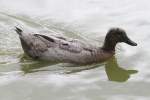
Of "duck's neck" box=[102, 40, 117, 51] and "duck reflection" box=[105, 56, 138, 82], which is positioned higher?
"duck's neck" box=[102, 40, 117, 51]

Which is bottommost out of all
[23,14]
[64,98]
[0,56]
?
[64,98]

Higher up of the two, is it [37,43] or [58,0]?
[58,0]

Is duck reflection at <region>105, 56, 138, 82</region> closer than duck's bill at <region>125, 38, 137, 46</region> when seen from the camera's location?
Yes

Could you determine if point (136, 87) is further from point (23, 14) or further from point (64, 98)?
point (23, 14)

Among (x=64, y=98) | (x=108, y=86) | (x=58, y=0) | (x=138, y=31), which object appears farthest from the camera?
(x=58, y=0)

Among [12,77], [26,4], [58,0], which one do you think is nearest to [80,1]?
[58,0]

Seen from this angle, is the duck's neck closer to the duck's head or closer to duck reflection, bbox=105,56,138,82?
the duck's head

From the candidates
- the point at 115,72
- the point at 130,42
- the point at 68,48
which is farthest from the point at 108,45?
the point at 68,48

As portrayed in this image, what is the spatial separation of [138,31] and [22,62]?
291 cm

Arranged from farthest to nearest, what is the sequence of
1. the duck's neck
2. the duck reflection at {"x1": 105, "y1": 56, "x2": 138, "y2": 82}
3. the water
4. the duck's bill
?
1. the duck's neck
2. the duck's bill
3. the duck reflection at {"x1": 105, "y1": 56, "x2": 138, "y2": 82}
4. the water

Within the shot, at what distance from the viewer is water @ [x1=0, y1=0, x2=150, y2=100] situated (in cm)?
866

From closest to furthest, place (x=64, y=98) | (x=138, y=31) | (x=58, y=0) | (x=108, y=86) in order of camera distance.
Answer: (x=64, y=98)
(x=108, y=86)
(x=138, y=31)
(x=58, y=0)

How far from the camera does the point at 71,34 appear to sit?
11.5m

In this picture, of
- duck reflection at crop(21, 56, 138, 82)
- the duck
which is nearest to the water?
duck reflection at crop(21, 56, 138, 82)
